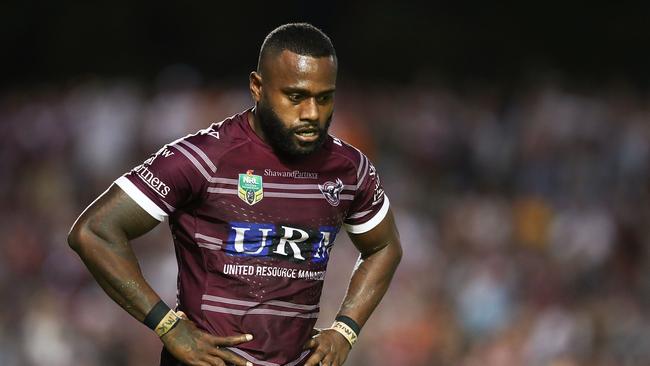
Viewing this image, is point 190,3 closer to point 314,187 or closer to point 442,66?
point 442,66

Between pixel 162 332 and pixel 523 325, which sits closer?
pixel 162 332

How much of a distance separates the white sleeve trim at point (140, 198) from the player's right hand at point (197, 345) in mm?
424

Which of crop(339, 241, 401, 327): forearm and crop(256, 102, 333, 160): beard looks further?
crop(339, 241, 401, 327): forearm

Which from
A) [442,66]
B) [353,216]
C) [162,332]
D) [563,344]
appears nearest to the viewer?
[162,332]

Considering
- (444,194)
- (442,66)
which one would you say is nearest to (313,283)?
(444,194)

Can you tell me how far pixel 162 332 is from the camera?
14.6 ft

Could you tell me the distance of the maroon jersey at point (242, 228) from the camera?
14.7 feet

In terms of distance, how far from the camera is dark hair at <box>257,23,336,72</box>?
4484mm

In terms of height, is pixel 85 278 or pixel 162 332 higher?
pixel 162 332

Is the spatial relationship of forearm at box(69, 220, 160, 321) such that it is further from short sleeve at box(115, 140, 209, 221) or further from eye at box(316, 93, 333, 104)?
eye at box(316, 93, 333, 104)

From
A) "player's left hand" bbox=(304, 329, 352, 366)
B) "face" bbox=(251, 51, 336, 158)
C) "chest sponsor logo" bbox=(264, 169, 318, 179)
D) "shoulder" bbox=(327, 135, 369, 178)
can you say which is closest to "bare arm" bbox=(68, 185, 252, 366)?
"player's left hand" bbox=(304, 329, 352, 366)

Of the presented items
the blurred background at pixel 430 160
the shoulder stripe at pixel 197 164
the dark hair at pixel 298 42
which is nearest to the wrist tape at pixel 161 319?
the shoulder stripe at pixel 197 164

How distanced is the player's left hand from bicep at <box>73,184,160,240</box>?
2.73ft

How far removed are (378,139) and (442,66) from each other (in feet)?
9.25
